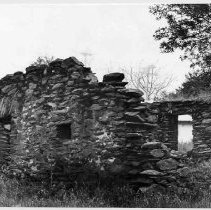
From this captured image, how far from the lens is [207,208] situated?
19.6 ft

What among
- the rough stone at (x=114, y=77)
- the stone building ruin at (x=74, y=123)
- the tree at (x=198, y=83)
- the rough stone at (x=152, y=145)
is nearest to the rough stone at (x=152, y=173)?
the stone building ruin at (x=74, y=123)

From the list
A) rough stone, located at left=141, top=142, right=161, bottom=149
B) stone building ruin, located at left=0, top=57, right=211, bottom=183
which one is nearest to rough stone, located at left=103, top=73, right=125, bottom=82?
stone building ruin, located at left=0, top=57, right=211, bottom=183

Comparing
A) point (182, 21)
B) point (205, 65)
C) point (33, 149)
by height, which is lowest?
point (33, 149)

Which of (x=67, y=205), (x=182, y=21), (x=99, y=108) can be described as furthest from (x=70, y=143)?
(x=182, y=21)

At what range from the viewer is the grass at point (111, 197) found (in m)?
6.38

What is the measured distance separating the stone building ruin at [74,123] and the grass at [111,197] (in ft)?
1.29

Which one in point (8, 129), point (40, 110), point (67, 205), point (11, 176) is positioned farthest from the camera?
point (8, 129)

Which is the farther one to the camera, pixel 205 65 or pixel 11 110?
pixel 205 65

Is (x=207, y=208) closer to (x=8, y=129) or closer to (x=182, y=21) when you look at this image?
(x=8, y=129)

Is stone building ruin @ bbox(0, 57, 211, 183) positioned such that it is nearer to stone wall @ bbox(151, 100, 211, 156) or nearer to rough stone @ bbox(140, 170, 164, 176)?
rough stone @ bbox(140, 170, 164, 176)

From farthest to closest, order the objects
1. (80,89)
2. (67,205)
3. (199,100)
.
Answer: (199,100)
(80,89)
(67,205)

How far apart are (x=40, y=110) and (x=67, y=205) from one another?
289 cm

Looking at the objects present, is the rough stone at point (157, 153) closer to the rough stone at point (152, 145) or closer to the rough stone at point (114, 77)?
the rough stone at point (152, 145)

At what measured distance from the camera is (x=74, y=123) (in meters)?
8.14
